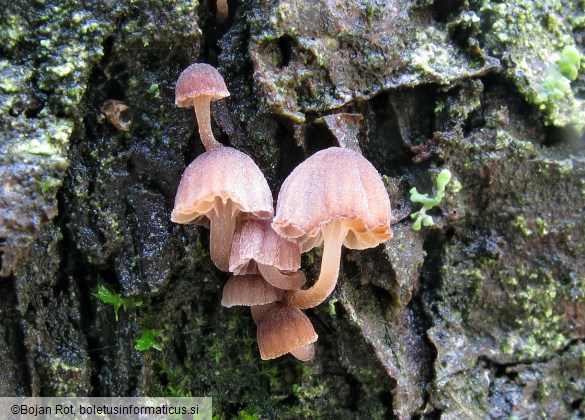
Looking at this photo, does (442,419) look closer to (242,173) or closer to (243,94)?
(242,173)

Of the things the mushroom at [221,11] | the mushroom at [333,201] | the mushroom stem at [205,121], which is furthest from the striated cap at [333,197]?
the mushroom at [221,11]

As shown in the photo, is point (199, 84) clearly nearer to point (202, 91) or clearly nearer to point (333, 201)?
point (202, 91)

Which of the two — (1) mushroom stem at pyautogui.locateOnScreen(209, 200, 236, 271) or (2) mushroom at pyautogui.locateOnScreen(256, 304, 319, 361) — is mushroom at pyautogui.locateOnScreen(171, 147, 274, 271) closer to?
(1) mushroom stem at pyautogui.locateOnScreen(209, 200, 236, 271)

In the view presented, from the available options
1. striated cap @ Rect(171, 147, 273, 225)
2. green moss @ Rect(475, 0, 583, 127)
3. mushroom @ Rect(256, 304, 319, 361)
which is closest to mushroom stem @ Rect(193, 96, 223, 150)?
striated cap @ Rect(171, 147, 273, 225)

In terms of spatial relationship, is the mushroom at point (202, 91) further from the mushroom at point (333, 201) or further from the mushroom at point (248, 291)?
the mushroom at point (248, 291)

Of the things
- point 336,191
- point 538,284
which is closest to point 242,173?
point 336,191

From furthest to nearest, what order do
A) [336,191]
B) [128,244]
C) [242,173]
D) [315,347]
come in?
[315,347] → [128,244] → [242,173] → [336,191]
